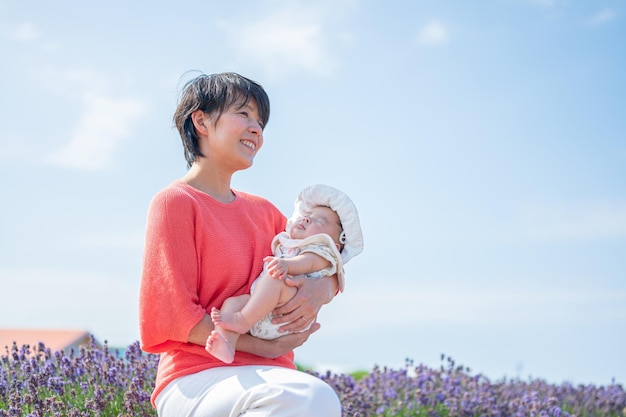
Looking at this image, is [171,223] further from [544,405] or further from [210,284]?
[544,405]

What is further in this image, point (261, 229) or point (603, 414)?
point (603, 414)

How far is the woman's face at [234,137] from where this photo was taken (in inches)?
130

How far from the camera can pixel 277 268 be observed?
3.01 meters

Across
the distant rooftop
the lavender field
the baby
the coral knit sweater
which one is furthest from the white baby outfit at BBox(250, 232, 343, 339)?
the distant rooftop

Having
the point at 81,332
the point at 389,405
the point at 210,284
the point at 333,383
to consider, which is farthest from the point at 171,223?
the point at 81,332

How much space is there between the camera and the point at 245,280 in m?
3.22

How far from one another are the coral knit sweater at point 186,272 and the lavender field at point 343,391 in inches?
32.9

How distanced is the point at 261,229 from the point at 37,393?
1499 mm

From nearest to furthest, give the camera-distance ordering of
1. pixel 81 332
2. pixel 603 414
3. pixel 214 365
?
pixel 214 365
pixel 603 414
pixel 81 332

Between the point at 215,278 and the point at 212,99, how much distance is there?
2.44ft

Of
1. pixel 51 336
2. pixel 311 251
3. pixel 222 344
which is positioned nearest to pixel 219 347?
Answer: pixel 222 344

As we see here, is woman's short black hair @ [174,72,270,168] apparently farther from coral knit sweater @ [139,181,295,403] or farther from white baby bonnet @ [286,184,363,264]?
white baby bonnet @ [286,184,363,264]

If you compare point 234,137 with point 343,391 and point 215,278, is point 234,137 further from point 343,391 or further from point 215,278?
point 343,391

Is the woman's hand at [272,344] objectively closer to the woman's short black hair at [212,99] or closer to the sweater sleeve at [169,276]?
the sweater sleeve at [169,276]
